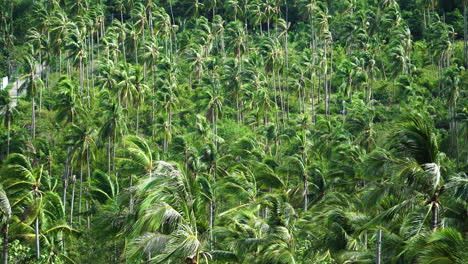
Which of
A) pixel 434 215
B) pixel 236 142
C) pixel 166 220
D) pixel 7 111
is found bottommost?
pixel 236 142

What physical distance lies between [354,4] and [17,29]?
53876mm

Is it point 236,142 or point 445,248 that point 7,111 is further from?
point 445,248

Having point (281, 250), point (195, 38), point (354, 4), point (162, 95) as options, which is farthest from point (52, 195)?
point (354, 4)

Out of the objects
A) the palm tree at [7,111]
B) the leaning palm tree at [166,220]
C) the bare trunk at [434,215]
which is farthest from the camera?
the palm tree at [7,111]

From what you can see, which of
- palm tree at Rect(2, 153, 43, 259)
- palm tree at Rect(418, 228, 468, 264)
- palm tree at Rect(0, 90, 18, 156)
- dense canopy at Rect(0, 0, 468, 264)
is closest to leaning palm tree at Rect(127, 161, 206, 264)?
dense canopy at Rect(0, 0, 468, 264)

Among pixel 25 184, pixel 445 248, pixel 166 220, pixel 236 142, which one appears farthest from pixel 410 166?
pixel 236 142

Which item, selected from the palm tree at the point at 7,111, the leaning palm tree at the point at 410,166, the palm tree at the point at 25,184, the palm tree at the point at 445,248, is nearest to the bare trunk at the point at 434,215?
the leaning palm tree at the point at 410,166

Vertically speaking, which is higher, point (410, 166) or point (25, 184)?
point (410, 166)

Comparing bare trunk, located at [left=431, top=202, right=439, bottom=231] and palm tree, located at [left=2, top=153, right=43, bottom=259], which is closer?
bare trunk, located at [left=431, top=202, right=439, bottom=231]

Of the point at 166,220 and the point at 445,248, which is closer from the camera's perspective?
the point at 445,248

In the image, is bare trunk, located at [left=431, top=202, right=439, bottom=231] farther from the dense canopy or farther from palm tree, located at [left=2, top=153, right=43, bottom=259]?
palm tree, located at [left=2, top=153, right=43, bottom=259]

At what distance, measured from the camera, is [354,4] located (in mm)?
107938

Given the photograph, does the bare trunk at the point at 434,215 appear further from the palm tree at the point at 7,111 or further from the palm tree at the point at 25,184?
the palm tree at the point at 7,111

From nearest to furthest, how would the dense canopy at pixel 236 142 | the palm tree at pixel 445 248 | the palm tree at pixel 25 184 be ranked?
the palm tree at pixel 445 248 < the dense canopy at pixel 236 142 < the palm tree at pixel 25 184
